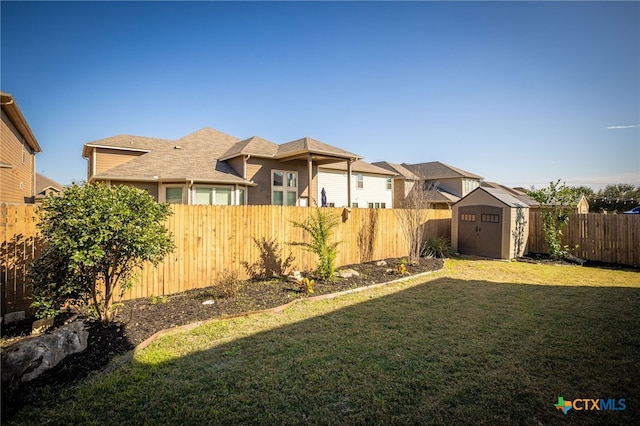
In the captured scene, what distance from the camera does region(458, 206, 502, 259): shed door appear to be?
1204 cm

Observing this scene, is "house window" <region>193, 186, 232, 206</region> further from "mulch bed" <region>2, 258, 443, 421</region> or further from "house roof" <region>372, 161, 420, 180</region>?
"house roof" <region>372, 161, 420, 180</region>

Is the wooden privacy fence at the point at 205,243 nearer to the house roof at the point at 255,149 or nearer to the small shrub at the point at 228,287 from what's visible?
the small shrub at the point at 228,287

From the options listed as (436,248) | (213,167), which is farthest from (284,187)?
(436,248)

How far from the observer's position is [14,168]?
12.5 meters

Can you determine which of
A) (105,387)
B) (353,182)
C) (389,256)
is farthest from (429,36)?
(353,182)

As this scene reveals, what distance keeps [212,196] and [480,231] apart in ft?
42.1

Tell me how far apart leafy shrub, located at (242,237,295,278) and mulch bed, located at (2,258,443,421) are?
0.38 m

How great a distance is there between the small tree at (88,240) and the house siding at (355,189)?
55.3ft

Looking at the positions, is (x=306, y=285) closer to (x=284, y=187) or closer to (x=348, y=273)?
(x=348, y=273)

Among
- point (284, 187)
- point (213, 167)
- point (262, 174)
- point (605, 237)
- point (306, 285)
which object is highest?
point (213, 167)

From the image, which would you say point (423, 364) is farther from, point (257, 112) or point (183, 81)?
point (257, 112)

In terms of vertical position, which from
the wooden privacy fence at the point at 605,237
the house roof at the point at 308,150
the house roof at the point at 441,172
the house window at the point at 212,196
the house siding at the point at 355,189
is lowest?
the wooden privacy fence at the point at 605,237

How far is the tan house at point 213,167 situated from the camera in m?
14.8

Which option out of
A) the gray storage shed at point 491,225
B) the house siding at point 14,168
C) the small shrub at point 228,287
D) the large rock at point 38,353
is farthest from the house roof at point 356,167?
the large rock at point 38,353
